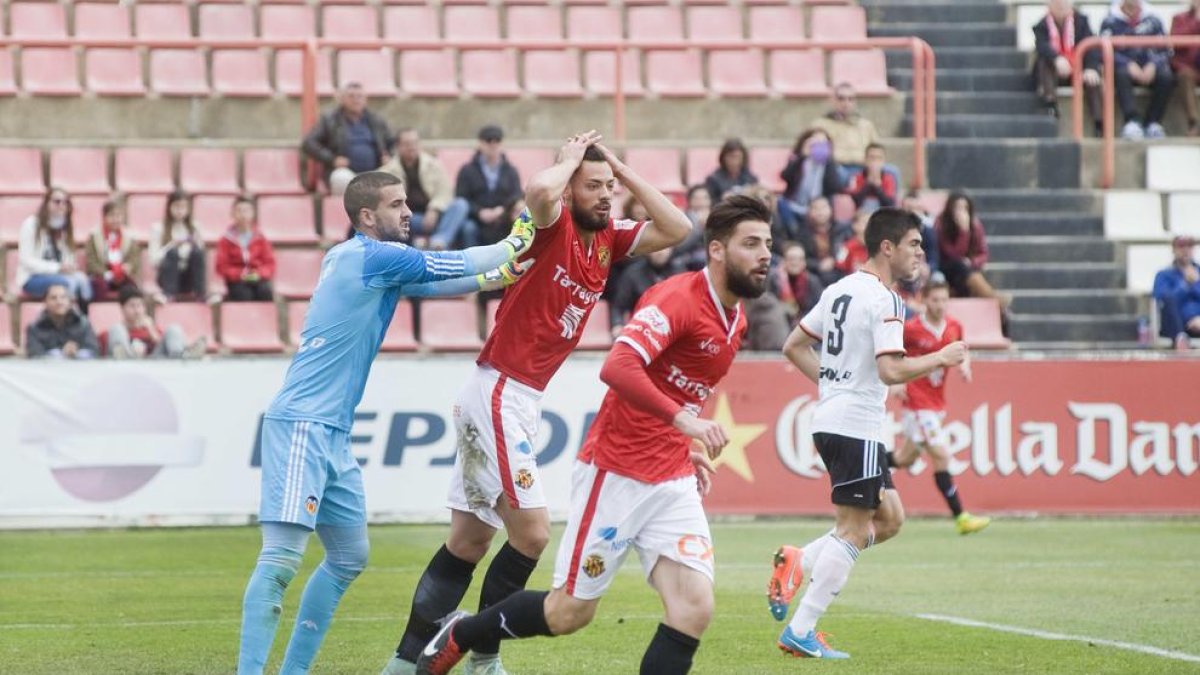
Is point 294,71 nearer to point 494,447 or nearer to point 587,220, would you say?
point 587,220

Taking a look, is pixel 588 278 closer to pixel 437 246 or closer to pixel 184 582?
pixel 184 582

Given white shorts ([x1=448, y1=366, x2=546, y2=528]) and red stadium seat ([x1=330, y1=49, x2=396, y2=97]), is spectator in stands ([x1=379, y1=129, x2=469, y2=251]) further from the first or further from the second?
white shorts ([x1=448, y1=366, x2=546, y2=528])

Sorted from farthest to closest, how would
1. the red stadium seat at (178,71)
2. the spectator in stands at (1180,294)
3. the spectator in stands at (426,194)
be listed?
the red stadium seat at (178,71) < the spectator in stands at (1180,294) < the spectator in stands at (426,194)

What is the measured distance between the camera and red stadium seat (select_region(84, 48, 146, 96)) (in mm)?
23328

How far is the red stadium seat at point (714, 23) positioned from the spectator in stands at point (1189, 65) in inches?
219

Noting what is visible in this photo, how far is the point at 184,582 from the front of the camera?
13352mm

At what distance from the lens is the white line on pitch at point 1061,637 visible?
974 centimetres

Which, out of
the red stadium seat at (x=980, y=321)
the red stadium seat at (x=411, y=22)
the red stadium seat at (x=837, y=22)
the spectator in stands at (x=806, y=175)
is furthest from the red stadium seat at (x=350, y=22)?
the red stadium seat at (x=980, y=321)

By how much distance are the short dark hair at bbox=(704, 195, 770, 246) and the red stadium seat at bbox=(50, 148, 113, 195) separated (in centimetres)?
1510

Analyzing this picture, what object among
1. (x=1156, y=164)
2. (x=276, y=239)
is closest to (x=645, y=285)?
(x=276, y=239)

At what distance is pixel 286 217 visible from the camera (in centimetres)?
2173

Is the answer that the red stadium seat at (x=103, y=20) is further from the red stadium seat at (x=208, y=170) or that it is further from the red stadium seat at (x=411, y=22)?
the red stadium seat at (x=411, y=22)

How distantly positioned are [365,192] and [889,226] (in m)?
3.14

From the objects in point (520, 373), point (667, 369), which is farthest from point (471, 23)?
point (667, 369)
